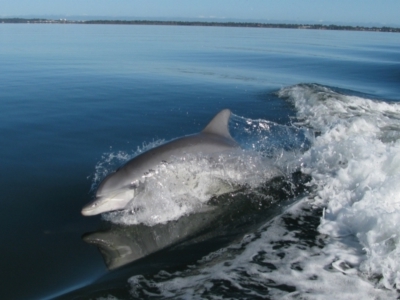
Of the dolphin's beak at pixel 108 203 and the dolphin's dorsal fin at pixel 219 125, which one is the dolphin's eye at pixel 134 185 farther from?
the dolphin's dorsal fin at pixel 219 125

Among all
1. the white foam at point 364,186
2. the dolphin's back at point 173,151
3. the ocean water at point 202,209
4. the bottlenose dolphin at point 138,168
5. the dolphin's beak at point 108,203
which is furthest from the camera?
the dolphin's back at point 173,151

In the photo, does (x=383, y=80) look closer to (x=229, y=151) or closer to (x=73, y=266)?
(x=229, y=151)

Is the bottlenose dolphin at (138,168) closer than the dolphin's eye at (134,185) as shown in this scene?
Yes

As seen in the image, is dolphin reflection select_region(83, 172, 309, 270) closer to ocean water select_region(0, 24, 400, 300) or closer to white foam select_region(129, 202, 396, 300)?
ocean water select_region(0, 24, 400, 300)

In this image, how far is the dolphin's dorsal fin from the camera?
1006 centimetres

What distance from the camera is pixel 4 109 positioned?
53.3 ft

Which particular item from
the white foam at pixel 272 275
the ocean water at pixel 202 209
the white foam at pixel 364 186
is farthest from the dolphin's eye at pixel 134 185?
the white foam at pixel 364 186

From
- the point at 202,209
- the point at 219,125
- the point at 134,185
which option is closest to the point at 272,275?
the point at 202,209

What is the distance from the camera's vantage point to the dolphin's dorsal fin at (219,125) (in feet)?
33.0

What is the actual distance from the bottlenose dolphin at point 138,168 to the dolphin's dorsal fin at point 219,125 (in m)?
0.07

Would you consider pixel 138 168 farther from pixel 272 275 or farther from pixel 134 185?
pixel 272 275

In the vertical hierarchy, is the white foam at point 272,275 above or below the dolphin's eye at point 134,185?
below

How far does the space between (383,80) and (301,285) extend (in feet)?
92.5

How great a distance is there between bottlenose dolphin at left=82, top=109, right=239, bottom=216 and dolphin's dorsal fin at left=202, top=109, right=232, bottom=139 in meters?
0.07
